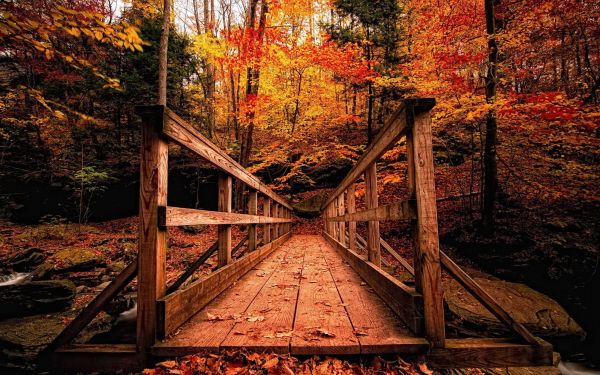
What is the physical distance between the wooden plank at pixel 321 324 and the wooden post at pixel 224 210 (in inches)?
34.9

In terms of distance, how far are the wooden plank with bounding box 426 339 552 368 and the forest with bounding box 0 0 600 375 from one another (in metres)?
0.01

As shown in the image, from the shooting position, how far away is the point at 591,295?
6.39 meters

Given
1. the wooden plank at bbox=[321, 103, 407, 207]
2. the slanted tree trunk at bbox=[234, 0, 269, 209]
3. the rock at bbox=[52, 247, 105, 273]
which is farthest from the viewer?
the slanted tree trunk at bbox=[234, 0, 269, 209]

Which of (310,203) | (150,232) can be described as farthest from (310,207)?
(150,232)

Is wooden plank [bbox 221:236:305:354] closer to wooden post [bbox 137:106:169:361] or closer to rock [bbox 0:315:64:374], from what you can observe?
wooden post [bbox 137:106:169:361]

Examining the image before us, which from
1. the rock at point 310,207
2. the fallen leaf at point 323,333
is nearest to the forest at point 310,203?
the fallen leaf at point 323,333

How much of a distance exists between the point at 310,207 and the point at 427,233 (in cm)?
1392

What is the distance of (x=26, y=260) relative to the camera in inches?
286

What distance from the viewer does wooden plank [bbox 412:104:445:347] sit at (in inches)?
69.3

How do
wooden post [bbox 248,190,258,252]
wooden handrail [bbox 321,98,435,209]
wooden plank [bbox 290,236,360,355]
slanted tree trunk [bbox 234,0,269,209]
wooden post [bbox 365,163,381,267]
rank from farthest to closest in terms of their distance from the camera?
slanted tree trunk [bbox 234,0,269,209] < wooden post [bbox 248,190,258,252] < wooden post [bbox 365,163,381,267] < wooden handrail [bbox 321,98,435,209] < wooden plank [bbox 290,236,360,355]

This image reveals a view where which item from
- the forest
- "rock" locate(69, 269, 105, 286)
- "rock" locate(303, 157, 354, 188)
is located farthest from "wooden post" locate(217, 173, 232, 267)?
"rock" locate(303, 157, 354, 188)

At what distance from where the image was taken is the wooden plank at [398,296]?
5.94 feet

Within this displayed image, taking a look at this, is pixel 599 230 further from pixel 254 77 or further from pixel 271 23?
pixel 271 23

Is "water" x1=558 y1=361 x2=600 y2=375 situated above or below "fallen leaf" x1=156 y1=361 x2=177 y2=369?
below
